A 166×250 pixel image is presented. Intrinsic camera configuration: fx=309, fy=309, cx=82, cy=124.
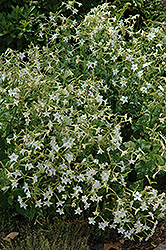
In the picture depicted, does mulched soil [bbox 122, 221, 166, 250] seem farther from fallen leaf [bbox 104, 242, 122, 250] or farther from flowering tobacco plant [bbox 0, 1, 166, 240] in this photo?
flowering tobacco plant [bbox 0, 1, 166, 240]

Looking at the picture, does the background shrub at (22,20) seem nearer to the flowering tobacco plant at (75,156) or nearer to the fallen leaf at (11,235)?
the flowering tobacco plant at (75,156)

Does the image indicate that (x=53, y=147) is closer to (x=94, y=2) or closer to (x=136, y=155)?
(x=136, y=155)

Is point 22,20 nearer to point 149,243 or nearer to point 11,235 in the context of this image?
point 11,235

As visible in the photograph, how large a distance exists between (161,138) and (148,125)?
0.19 metres

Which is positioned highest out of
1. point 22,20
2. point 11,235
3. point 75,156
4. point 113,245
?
point 22,20

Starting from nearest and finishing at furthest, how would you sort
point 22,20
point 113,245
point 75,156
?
point 75,156 < point 113,245 < point 22,20

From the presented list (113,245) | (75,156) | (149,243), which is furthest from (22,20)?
(149,243)

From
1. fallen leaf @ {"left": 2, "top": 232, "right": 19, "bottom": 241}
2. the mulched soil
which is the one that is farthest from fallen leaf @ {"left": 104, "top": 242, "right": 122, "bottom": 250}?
fallen leaf @ {"left": 2, "top": 232, "right": 19, "bottom": 241}

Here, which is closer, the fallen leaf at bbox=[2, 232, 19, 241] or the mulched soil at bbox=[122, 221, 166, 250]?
the fallen leaf at bbox=[2, 232, 19, 241]

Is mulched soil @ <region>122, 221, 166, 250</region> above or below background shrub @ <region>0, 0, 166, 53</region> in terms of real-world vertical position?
A: below

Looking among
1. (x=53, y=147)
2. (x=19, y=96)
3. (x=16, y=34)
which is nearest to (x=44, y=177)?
(x=53, y=147)

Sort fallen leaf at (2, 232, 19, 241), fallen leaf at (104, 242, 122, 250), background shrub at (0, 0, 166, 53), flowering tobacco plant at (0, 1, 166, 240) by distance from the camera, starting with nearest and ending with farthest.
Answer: flowering tobacco plant at (0, 1, 166, 240) → fallen leaf at (2, 232, 19, 241) → fallen leaf at (104, 242, 122, 250) → background shrub at (0, 0, 166, 53)

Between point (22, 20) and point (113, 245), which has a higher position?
point (22, 20)

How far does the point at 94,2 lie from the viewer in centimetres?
495
